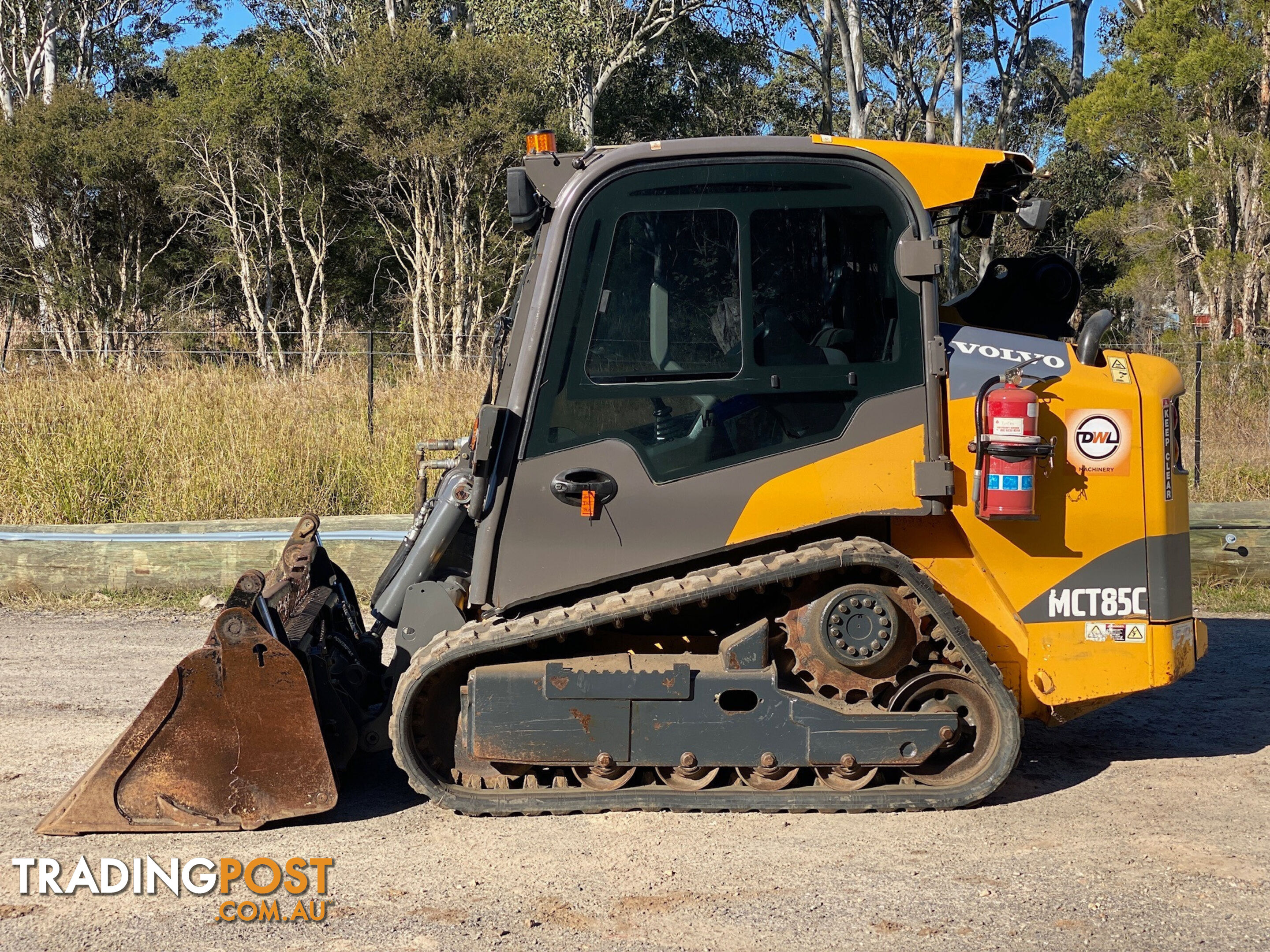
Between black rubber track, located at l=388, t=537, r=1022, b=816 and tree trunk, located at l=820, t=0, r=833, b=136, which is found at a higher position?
tree trunk, located at l=820, t=0, r=833, b=136

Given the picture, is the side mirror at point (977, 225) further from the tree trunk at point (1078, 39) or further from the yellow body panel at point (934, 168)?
the tree trunk at point (1078, 39)

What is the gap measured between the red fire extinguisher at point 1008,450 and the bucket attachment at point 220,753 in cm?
251

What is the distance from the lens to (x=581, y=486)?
4.16m

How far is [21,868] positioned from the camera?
3758mm

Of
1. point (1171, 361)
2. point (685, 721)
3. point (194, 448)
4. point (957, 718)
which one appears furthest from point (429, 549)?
point (1171, 361)

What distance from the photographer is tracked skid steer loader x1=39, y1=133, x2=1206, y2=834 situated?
4.08 metres

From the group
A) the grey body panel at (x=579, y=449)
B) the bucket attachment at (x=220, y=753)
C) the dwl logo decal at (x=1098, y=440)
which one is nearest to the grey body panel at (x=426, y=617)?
the grey body panel at (x=579, y=449)

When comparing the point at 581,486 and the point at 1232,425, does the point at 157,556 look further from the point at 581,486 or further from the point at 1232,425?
the point at 1232,425

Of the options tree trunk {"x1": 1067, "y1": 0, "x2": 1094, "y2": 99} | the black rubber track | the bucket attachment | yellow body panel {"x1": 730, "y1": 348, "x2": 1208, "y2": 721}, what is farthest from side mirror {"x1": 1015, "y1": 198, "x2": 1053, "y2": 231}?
tree trunk {"x1": 1067, "y1": 0, "x2": 1094, "y2": 99}

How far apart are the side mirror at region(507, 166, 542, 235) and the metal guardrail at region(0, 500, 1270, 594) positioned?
164 inches

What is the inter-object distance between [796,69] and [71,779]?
30884 mm

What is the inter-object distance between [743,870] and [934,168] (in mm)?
2564

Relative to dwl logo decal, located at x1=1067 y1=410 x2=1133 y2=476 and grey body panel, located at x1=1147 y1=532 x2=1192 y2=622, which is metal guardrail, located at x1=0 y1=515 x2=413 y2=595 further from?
grey body panel, located at x1=1147 y1=532 x2=1192 y2=622

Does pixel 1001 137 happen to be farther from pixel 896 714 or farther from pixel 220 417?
pixel 896 714
